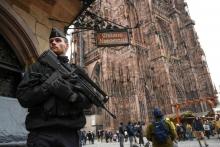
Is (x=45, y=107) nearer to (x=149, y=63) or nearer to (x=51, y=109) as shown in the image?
(x=51, y=109)

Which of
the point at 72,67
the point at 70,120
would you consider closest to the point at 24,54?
the point at 72,67

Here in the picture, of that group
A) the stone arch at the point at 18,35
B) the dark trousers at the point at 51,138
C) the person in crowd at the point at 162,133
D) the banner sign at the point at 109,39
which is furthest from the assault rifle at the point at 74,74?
the banner sign at the point at 109,39

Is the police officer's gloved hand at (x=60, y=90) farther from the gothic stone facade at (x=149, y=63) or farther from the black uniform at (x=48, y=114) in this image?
the gothic stone facade at (x=149, y=63)

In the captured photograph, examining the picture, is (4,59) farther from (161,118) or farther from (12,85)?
(161,118)

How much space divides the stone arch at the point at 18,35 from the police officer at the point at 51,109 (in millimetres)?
2099

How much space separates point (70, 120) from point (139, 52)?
3349cm

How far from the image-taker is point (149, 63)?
115ft

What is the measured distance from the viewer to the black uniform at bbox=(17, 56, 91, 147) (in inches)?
66.2

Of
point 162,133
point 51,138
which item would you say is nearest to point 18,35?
point 51,138

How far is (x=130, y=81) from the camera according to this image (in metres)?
30.1

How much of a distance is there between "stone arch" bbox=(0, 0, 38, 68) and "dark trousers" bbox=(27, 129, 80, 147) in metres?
2.39

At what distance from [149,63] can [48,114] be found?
33876 millimetres

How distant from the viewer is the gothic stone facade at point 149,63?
1155 inches

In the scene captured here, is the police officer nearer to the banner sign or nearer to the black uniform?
the black uniform
